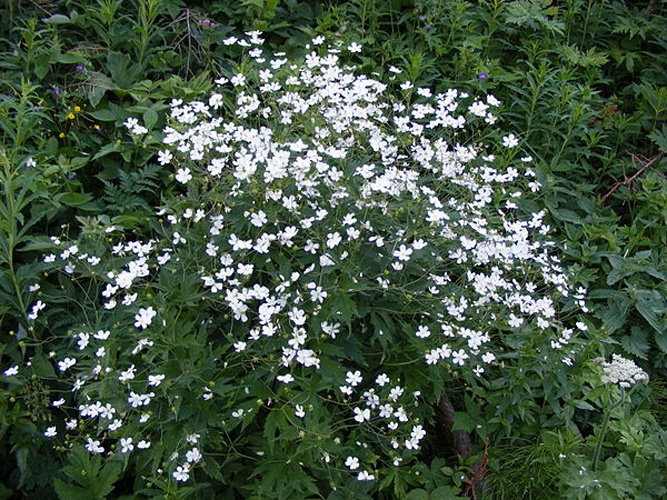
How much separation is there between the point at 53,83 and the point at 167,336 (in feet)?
5.97

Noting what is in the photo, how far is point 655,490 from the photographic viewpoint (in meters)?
2.70

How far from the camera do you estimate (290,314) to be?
2449 millimetres

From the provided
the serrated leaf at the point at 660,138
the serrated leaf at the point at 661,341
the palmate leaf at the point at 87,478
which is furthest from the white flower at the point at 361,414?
the serrated leaf at the point at 660,138

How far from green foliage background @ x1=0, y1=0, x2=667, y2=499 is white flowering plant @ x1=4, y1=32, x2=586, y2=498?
A: 0.12 metres

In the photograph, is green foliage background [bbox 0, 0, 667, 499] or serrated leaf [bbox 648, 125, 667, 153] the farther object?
serrated leaf [bbox 648, 125, 667, 153]

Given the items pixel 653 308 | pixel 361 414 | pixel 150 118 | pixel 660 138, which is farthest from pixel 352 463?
pixel 660 138

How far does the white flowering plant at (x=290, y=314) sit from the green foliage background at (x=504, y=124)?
0.40ft

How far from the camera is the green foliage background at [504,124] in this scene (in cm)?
284

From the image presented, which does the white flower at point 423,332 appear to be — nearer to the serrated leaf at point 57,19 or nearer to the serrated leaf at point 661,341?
the serrated leaf at point 661,341

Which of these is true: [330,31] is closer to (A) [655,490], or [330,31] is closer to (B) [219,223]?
(B) [219,223]

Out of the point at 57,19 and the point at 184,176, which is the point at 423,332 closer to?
the point at 184,176

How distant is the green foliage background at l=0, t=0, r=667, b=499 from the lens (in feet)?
9.32

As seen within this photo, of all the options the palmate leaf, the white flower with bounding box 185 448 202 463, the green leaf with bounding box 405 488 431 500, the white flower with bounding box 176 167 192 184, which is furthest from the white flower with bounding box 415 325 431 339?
the palmate leaf

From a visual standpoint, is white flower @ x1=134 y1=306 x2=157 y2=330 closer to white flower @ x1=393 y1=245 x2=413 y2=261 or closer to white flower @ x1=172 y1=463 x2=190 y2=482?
white flower @ x1=172 y1=463 x2=190 y2=482
